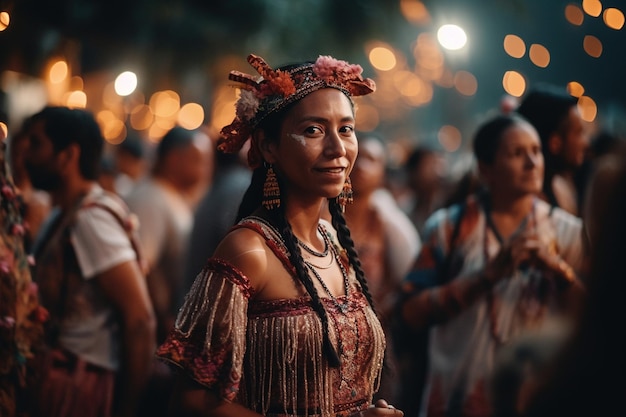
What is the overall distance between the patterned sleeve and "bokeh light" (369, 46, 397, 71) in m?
13.1

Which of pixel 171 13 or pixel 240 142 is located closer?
pixel 240 142

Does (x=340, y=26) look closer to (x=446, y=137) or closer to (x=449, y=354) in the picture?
(x=449, y=354)

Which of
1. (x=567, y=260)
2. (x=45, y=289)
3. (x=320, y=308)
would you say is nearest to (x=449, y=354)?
(x=567, y=260)

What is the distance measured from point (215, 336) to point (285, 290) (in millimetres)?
332

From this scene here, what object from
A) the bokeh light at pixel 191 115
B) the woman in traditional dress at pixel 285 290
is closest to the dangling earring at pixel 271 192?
the woman in traditional dress at pixel 285 290

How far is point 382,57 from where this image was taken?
15.4m

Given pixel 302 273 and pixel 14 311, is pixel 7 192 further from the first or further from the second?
pixel 302 273

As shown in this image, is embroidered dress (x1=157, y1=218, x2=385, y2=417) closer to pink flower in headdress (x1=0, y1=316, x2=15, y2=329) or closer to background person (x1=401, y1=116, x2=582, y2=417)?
pink flower in headdress (x1=0, y1=316, x2=15, y2=329)

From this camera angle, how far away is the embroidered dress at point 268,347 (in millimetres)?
2582

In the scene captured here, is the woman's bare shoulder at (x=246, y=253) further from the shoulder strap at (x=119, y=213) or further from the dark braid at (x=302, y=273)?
the shoulder strap at (x=119, y=213)

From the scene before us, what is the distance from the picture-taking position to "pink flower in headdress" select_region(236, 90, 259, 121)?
2926mm

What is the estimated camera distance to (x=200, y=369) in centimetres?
257

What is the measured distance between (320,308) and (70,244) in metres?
2.01

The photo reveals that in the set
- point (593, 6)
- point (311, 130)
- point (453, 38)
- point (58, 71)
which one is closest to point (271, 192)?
point (311, 130)
